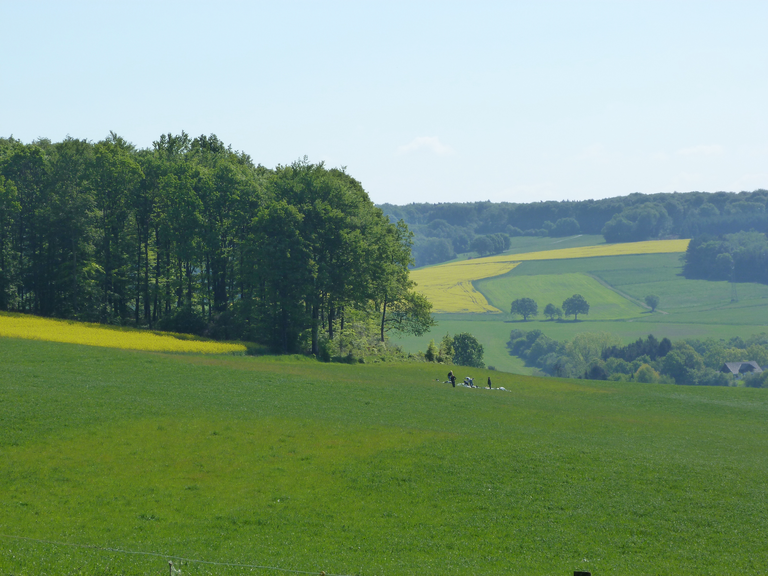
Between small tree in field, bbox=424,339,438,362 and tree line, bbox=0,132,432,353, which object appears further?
small tree in field, bbox=424,339,438,362

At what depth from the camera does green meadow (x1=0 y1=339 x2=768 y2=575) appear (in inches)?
864

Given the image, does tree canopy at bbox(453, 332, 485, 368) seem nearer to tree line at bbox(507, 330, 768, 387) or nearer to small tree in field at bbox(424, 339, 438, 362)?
tree line at bbox(507, 330, 768, 387)

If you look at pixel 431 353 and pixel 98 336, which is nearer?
pixel 98 336

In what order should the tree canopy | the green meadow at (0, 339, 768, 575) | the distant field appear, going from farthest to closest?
the distant field < the tree canopy < the green meadow at (0, 339, 768, 575)

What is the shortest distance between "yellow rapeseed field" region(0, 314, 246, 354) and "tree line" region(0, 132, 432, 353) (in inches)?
285

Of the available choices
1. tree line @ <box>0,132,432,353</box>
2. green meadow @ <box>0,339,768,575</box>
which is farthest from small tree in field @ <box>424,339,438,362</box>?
green meadow @ <box>0,339,768,575</box>

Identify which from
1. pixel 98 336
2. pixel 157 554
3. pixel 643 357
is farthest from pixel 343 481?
pixel 643 357

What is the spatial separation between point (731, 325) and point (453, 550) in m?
198

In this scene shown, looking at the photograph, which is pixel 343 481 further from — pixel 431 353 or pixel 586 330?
pixel 586 330

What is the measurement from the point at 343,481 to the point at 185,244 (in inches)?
2156

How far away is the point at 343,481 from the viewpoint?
29781 mm

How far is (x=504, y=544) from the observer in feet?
76.6

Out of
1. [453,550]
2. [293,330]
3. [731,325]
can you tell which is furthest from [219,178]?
[731,325]

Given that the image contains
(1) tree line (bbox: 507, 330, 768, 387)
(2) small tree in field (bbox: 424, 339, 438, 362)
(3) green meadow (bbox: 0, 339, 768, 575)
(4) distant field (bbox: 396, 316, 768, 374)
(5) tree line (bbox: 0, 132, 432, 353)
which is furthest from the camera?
(4) distant field (bbox: 396, 316, 768, 374)
